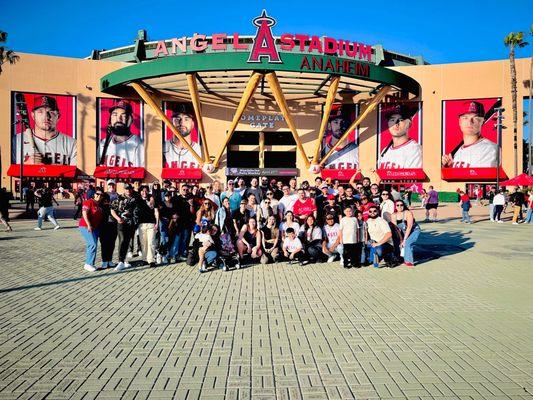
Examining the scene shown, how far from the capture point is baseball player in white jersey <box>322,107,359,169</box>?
40.2 metres

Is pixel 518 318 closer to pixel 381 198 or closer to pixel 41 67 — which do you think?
pixel 381 198

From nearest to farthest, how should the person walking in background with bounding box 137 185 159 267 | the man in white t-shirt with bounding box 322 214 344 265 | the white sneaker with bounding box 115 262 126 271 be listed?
the white sneaker with bounding box 115 262 126 271
the person walking in background with bounding box 137 185 159 267
the man in white t-shirt with bounding box 322 214 344 265

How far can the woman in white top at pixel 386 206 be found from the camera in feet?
33.3

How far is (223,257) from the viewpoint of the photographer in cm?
893

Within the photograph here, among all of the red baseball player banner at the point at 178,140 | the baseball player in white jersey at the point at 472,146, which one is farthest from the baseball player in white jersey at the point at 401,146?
the red baseball player banner at the point at 178,140

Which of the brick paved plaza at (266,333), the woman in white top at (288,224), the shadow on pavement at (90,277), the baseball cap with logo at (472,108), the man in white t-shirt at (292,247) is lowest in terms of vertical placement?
the brick paved plaza at (266,333)

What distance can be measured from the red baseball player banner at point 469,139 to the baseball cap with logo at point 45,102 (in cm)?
3811

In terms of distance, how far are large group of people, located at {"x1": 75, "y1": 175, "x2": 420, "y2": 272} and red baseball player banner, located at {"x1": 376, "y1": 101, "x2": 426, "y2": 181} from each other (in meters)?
29.8

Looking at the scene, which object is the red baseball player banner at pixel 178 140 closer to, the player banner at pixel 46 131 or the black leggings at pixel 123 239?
the player banner at pixel 46 131

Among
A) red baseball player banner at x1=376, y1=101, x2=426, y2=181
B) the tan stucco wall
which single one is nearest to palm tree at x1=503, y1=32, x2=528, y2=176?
the tan stucco wall

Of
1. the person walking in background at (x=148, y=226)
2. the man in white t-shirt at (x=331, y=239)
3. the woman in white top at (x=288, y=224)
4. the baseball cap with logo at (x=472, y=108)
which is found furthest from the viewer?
the baseball cap with logo at (x=472, y=108)

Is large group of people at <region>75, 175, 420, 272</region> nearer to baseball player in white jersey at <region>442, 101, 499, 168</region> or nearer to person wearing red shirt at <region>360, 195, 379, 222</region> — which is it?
person wearing red shirt at <region>360, 195, 379, 222</region>

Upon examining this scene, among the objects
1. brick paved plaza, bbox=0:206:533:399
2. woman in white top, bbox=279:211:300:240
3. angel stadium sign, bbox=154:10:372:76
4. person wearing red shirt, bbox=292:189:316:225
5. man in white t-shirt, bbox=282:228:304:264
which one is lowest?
brick paved plaza, bbox=0:206:533:399

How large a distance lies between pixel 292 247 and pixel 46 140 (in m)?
35.9
